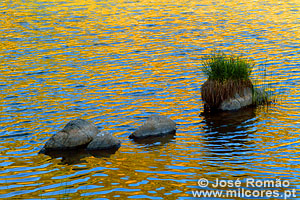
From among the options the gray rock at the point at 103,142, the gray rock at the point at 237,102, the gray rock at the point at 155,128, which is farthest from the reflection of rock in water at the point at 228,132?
the gray rock at the point at 103,142

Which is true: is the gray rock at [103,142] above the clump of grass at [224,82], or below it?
below

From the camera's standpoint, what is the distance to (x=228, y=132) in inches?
717

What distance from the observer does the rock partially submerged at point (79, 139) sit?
16.6 metres

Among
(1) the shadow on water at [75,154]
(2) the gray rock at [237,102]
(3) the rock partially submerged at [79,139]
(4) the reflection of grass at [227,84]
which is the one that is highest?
(4) the reflection of grass at [227,84]

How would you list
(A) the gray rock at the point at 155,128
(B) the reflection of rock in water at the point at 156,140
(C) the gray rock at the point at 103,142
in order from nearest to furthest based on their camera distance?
(C) the gray rock at the point at 103,142
(B) the reflection of rock in water at the point at 156,140
(A) the gray rock at the point at 155,128

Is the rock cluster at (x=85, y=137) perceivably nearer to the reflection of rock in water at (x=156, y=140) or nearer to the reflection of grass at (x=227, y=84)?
the reflection of rock in water at (x=156, y=140)

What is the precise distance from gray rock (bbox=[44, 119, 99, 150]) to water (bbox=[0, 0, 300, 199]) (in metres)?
0.54

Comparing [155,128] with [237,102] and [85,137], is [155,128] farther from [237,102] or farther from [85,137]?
[237,102]

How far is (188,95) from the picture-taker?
23141 millimetres

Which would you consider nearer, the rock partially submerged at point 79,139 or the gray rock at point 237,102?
the rock partially submerged at point 79,139

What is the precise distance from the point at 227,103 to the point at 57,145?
26.5 feet

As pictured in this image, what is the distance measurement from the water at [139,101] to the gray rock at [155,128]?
621 mm

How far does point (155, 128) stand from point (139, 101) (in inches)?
177

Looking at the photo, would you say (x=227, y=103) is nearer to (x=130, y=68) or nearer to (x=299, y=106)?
(x=299, y=106)
